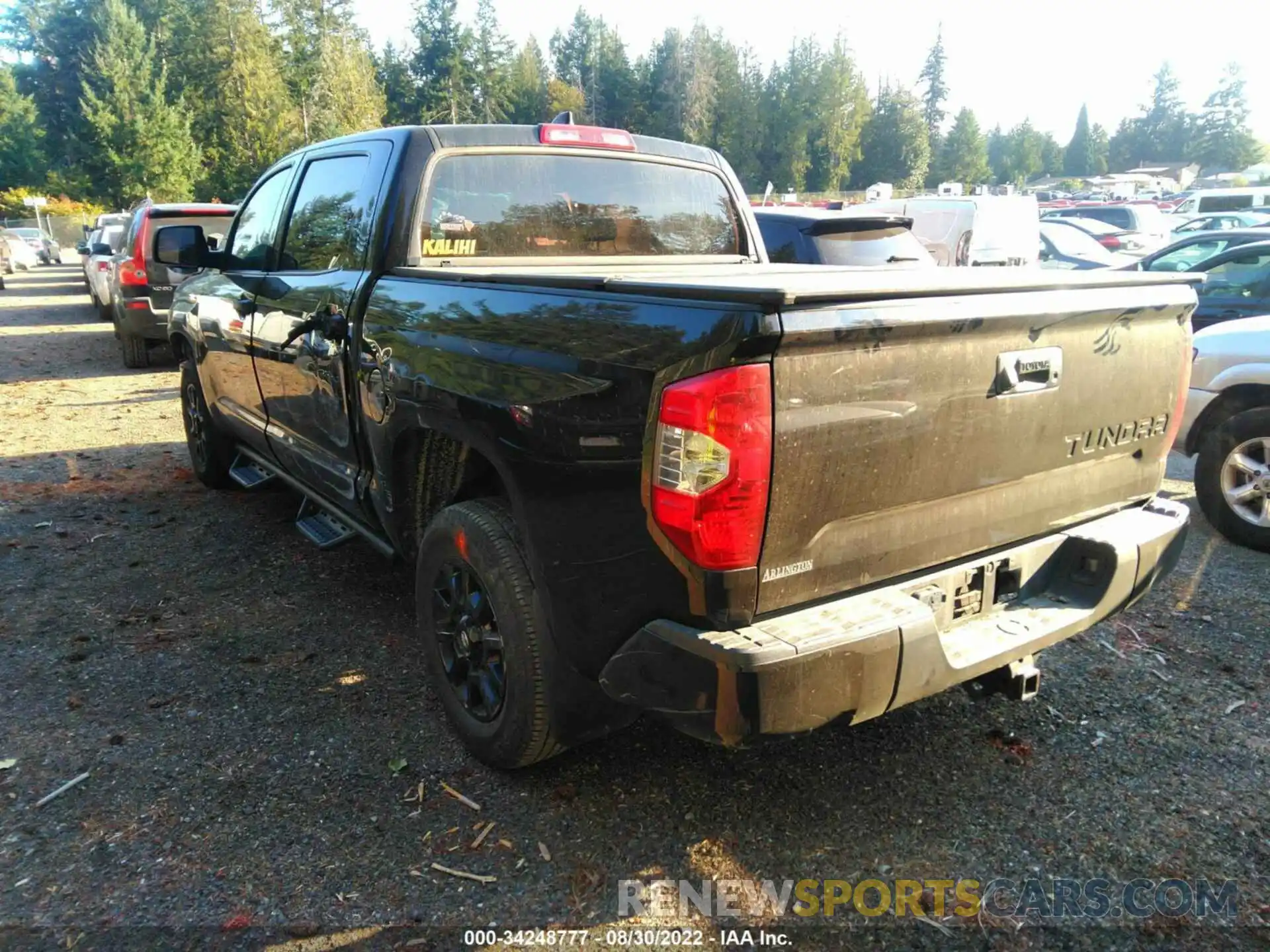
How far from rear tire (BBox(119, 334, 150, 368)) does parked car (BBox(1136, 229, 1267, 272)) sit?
11598 millimetres

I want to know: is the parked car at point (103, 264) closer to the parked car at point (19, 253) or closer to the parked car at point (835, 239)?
the parked car at point (835, 239)

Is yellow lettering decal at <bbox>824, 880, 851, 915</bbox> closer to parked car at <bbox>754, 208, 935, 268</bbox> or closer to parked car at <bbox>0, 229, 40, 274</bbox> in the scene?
parked car at <bbox>754, 208, 935, 268</bbox>

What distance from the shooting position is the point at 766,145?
9444 centimetres

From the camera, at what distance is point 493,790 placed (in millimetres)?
2865

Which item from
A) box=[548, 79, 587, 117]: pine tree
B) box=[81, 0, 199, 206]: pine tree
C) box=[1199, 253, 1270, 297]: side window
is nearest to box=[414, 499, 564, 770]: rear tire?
box=[1199, 253, 1270, 297]: side window

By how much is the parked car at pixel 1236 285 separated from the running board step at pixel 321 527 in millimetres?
6656

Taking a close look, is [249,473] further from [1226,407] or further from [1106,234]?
[1106,234]

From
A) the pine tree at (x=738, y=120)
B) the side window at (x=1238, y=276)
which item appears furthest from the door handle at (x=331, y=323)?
the pine tree at (x=738, y=120)

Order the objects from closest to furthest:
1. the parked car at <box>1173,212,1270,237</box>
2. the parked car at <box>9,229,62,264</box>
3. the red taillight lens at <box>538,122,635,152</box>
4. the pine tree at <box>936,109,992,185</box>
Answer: the red taillight lens at <box>538,122,635,152</box> < the parked car at <box>1173,212,1270,237</box> < the parked car at <box>9,229,62,264</box> < the pine tree at <box>936,109,992,185</box>

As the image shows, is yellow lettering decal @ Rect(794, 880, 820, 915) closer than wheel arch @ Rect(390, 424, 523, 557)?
Yes

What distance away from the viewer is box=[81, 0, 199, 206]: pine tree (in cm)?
4622

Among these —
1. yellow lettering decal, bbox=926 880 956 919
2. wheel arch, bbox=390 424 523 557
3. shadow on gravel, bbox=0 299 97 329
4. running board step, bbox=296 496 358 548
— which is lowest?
shadow on gravel, bbox=0 299 97 329

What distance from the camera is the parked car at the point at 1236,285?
7145mm

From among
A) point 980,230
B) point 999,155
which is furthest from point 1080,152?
point 980,230
